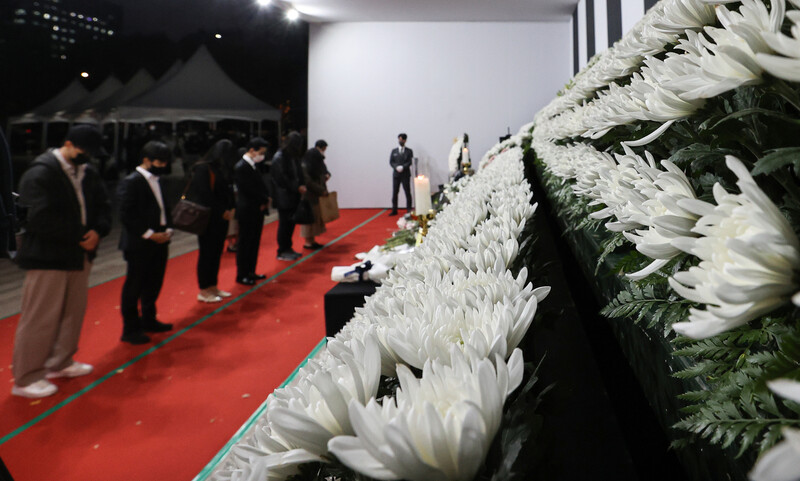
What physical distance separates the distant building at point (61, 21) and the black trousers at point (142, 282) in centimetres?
507

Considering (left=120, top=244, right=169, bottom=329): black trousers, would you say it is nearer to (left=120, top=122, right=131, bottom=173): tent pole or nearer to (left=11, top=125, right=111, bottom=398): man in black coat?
(left=11, top=125, right=111, bottom=398): man in black coat

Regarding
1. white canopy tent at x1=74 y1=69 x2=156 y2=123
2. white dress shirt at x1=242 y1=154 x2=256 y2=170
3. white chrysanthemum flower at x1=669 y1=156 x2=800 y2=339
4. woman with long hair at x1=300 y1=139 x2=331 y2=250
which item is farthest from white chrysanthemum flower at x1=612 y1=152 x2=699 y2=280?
white canopy tent at x1=74 y1=69 x2=156 y2=123

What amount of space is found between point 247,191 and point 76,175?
2394mm

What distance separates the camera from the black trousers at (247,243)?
586 centimetres

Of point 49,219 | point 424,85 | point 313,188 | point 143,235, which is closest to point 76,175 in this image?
point 49,219

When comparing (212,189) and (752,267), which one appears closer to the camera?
(752,267)

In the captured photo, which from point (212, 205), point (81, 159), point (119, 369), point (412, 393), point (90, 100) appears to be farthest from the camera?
Result: point (90, 100)

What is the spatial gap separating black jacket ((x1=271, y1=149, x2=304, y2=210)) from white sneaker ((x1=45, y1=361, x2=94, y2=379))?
3854 mm

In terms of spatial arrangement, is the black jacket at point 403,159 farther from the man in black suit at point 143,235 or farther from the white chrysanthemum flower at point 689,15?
the white chrysanthemum flower at point 689,15

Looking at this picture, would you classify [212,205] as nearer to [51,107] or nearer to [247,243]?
[247,243]

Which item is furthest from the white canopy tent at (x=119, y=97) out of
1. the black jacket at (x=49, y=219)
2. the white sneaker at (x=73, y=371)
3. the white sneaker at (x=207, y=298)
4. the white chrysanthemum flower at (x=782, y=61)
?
the white chrysanthemum flower at (x=782, y=61)

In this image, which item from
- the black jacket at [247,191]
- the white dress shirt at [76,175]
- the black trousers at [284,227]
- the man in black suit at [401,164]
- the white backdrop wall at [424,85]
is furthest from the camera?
the white backdrop wall at [424,85]

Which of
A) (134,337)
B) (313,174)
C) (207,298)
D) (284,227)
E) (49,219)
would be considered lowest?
(134,337)

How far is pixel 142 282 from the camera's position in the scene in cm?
417
